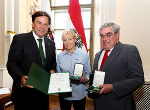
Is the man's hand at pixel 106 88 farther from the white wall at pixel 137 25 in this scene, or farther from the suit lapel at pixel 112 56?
the white wall at pixel 137 25

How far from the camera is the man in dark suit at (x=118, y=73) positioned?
1297 mm

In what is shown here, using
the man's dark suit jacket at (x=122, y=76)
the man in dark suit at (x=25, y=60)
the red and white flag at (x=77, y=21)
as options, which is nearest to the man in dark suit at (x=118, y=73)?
the man's dark suit jacket at (x=122, y=76)

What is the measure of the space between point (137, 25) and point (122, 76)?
7.24ft

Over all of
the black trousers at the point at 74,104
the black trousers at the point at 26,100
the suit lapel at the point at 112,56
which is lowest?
the black trousers at the point at 74,104

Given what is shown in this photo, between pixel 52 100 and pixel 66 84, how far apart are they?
275cm

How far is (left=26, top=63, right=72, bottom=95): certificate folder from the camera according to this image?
137cm

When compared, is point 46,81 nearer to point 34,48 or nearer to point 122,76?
point 34,48

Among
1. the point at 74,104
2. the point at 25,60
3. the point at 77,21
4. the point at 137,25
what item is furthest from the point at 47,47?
→ the point at 137,25

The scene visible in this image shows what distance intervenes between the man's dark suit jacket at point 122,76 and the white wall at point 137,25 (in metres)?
1.95

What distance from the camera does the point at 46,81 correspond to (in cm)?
153

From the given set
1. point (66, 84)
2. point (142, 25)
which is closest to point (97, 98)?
point (66, 84)

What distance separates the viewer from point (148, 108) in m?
2.14

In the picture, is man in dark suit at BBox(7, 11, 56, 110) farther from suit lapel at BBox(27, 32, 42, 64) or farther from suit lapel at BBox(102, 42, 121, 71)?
suit lapel at BBox(102, 42, 121, 71)

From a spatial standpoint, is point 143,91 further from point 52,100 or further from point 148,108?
point 52,100
